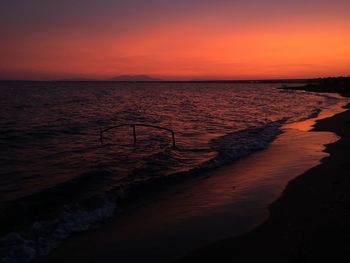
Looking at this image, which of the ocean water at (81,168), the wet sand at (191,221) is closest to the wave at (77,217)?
the ocean water at (81,168)

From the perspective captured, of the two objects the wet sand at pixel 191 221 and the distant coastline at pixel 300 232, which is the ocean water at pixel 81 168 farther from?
the distant coastline at pixel 300 232

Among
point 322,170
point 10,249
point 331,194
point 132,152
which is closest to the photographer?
point 10,249

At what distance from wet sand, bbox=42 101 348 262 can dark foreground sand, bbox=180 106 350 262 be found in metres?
0.08

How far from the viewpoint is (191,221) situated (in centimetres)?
859

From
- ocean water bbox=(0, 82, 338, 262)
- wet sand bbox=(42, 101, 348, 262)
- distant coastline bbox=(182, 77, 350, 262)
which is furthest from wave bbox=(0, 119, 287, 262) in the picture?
distant coastline bbox=(182, 77, 350, 262)

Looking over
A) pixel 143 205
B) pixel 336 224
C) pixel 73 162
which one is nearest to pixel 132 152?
pixel 73 162

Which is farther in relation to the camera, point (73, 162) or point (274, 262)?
point (73, 162)

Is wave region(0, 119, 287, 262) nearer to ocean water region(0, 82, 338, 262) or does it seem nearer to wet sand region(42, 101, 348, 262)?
ocean water region(0, 82, 338, 262)

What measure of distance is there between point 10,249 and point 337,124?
24715mm

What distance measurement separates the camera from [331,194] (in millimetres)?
9773

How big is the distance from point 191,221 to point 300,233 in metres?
2.38

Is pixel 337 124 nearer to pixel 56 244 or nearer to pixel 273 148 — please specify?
pixel 273 148

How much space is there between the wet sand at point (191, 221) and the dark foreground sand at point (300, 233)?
3.2 inches

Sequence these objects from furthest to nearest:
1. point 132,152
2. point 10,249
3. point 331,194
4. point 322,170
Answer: point 132,152 < point 322,170 < point 331,194 < point 10,249
